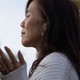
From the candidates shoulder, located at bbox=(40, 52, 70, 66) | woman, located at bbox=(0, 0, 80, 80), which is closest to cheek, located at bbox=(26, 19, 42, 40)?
woman, located at bbox=(0, 0, 80, 80)

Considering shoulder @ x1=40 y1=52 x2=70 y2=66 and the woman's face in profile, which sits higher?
the woman's face in profile

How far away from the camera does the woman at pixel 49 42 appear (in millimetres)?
2186

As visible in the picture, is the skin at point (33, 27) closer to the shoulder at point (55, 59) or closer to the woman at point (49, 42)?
the woman at point (49, 42)

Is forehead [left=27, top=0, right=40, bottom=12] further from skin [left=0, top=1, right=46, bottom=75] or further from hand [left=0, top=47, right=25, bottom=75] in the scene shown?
hand [left=0, top=47, right=25, bottom=75]

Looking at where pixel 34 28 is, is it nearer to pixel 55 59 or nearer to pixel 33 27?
pixel 33 27

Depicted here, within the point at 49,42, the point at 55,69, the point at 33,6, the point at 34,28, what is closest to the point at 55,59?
the point at 55,69

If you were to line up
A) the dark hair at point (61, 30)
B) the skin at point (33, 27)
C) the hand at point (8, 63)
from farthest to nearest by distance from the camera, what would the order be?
the skin at point (33, 27)
the dark hair at point (61, 30)
the hand at point (8, 63)

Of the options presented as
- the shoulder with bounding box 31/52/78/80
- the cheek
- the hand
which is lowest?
the shoulder with bounding box 31/52/78/80

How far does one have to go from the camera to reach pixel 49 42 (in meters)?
2.38

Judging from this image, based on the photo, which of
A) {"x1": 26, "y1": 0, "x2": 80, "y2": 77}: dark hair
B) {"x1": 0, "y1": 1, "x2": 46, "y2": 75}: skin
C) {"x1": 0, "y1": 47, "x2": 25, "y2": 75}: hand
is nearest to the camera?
{"x1": 0, "y1": 47, "x2": 25, "y2": 75}: hand

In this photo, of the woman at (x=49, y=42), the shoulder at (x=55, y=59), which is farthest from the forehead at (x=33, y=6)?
the shoulder at (x=55, y=59)

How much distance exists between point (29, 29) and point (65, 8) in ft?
0.79

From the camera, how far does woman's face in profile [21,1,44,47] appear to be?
2.44m

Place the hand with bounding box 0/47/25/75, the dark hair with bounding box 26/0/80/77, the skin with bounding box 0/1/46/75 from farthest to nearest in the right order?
the skin with bounding box 0/1/46/75 → the dark hair with bounding box 26/0/80/77 → the hand with bounding box 0/47/25/75
